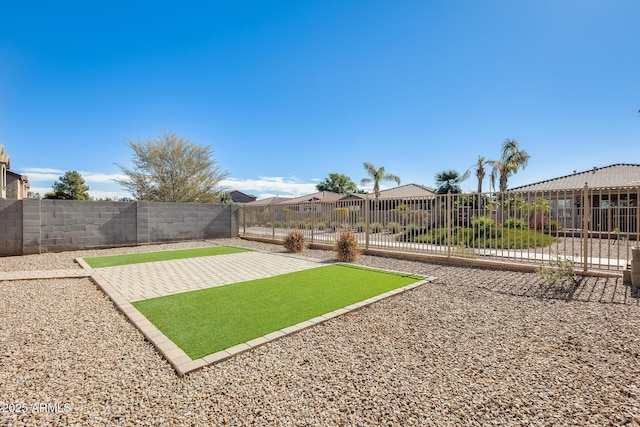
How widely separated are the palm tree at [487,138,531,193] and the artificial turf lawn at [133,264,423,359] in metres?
28.8

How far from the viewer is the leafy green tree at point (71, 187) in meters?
34.6

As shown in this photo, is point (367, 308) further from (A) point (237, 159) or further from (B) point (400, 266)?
(A) point (237, 159)

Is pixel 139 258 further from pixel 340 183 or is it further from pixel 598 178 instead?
pixel 340 183

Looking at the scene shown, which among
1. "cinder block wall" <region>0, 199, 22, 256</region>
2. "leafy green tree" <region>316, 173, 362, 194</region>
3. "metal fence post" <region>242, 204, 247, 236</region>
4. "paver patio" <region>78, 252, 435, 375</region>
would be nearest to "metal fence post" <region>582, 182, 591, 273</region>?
"paver patio" <region>78, 252, 435, 375</region>

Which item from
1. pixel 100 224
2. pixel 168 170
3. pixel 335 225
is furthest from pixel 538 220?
pixel 168 170

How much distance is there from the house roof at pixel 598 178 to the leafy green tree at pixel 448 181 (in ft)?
17.3

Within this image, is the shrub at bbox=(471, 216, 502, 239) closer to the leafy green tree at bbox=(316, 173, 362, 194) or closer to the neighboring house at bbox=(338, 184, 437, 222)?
the neighboring house at bbox=(338, 184, 437, 222)

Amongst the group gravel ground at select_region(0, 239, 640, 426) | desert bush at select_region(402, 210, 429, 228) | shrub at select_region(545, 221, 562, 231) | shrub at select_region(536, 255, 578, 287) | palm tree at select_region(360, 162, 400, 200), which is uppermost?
palm tree at select_region(360, 162, 400, 200)

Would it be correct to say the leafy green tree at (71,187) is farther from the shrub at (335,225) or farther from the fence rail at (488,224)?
the shrub at (335,225)

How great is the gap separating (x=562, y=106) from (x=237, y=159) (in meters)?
21.0

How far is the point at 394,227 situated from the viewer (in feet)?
32.6

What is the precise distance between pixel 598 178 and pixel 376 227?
2116cm

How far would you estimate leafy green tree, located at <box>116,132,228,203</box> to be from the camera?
23859 mm

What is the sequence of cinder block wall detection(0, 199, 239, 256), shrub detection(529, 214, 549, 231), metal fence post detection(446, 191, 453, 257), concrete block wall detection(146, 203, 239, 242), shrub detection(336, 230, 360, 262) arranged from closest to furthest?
shrub detection(529, 214, 549, 231)
metal fence post detection(446, 191, 453, 257)
shrub detection(336, 230, 360, 262)
cinder block wall detection(0, 199, 239, 256)
concrete block wall detection(146, 203, 239, 242)
